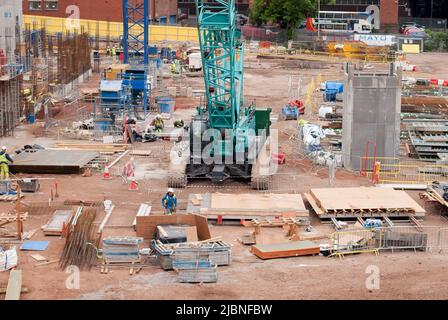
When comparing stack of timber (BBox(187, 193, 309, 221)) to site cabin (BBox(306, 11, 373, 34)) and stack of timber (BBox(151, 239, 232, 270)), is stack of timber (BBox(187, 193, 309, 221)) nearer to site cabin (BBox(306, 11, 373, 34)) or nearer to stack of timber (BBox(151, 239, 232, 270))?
stack of timber (BBox(151, 239, 232, 270))

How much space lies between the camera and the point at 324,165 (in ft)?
118

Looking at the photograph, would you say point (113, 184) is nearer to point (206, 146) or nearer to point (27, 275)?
point (206, 146)

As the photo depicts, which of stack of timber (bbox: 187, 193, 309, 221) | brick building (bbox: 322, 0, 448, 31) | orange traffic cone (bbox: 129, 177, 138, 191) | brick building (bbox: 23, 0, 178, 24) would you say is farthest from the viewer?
brick building (bbox: 322, 0, 448, 31)

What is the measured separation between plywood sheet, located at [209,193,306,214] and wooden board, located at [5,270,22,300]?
7.28 metres

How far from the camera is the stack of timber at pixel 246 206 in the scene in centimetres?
2820

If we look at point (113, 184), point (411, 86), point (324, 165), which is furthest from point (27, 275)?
point (411, 86)

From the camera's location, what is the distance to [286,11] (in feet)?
292

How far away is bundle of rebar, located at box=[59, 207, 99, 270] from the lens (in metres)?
24.3

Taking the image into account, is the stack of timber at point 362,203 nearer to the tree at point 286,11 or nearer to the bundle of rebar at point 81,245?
the bundle of rebar at point 81,245

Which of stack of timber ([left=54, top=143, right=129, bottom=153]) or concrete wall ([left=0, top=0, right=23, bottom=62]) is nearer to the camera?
stack of timber ([left=54, top=143, right=129, bottom=153])

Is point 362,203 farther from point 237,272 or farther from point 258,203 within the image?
point 237,272

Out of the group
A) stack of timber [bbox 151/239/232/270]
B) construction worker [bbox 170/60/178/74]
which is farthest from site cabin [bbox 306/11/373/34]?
stack of timber [bbox 151/239/232/270]

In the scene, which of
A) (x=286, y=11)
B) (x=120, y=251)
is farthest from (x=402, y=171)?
(x=286, y=11)

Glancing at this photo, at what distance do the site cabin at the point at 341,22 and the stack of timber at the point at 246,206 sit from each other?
5990cm
